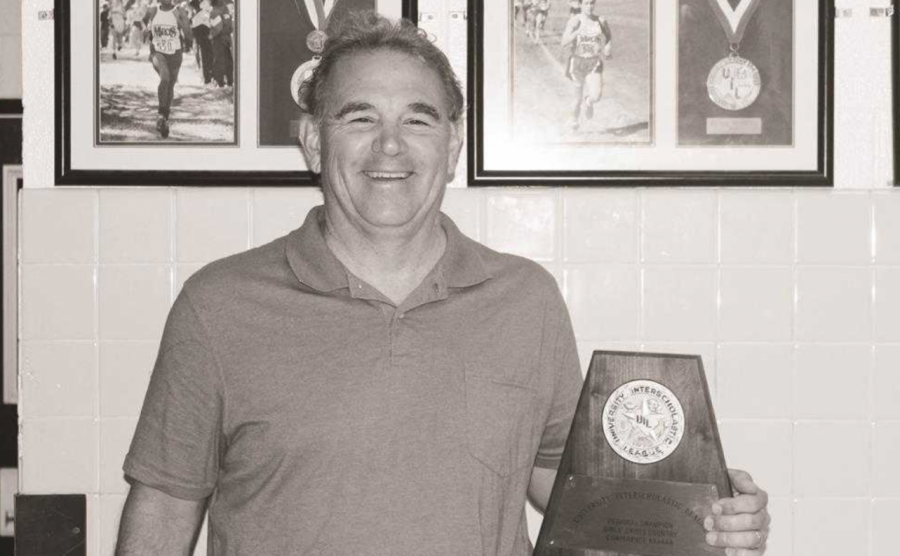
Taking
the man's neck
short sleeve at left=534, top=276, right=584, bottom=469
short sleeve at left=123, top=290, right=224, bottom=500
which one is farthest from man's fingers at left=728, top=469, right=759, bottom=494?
short sleeve at left=123, top=290, right=224, bottom=500

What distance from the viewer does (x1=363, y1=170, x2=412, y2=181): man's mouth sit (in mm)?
1363

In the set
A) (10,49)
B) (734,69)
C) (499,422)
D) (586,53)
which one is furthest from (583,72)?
(10,49)

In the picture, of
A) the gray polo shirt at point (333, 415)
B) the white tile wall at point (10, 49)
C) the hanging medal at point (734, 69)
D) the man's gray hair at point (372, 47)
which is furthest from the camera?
the white tile wall at point (10, 49)

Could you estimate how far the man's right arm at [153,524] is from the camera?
133cm

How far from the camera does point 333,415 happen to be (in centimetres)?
131

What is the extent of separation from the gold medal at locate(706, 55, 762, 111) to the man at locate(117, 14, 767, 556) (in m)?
0.63

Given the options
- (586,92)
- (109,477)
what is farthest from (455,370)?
(109,477)

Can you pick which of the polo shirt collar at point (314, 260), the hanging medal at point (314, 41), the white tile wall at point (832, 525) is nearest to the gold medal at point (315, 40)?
the hanging medal at point (314, 41)

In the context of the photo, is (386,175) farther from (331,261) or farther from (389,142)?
(331,261)

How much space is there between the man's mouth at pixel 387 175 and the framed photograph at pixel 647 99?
1.52ft

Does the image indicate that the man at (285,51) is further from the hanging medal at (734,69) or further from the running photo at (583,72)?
the hanging medal at (734,69)

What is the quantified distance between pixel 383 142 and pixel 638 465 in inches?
23.4

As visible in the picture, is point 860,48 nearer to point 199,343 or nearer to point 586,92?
point 586,92

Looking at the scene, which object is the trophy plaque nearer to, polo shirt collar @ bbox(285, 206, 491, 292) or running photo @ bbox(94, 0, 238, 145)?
polo shirt collar @ bbox(285, 206, 491, 292)
